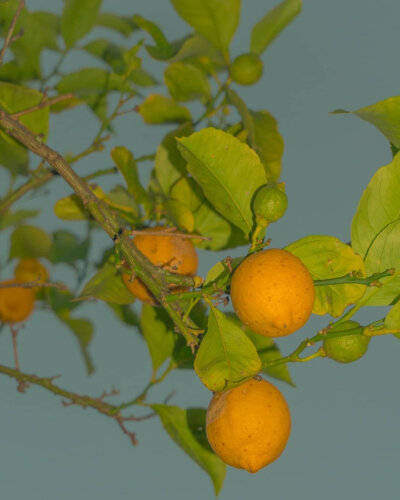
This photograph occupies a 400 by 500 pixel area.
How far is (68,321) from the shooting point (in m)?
1.09

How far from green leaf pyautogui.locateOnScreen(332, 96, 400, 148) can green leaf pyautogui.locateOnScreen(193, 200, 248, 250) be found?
0.25 metres

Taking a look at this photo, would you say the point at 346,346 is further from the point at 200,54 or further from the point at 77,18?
the point at 77,18

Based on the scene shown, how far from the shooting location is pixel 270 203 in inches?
21.5

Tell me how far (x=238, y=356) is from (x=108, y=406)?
0.41 meters

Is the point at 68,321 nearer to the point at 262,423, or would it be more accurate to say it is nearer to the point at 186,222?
the point at 186,222

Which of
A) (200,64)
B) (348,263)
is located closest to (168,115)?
(200,64)

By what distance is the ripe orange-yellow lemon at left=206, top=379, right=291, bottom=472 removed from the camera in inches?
21.1

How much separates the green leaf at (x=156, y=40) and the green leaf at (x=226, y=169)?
32 cm

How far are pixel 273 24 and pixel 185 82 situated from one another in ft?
0.55

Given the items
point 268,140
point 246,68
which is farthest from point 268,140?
point 246,68

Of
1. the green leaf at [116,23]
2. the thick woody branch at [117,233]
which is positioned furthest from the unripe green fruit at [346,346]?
the green leaf at [116,23]

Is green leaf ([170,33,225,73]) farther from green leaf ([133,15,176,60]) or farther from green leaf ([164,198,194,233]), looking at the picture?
green leaf ([164,198,194,233])

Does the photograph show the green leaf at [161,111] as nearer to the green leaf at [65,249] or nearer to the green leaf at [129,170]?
the green leaf at [129,170]

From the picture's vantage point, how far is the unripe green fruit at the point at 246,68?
32.5 inches
